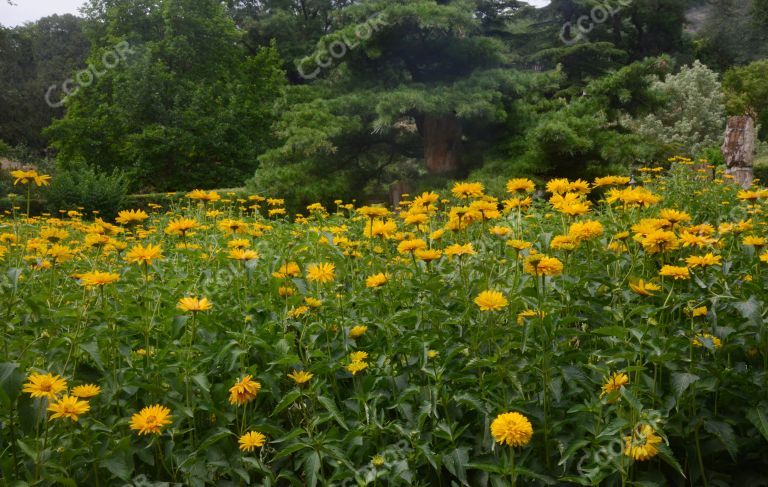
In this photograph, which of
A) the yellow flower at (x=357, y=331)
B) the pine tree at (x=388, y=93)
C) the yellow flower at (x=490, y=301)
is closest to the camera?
the yellow flower at (x=490, y=301)

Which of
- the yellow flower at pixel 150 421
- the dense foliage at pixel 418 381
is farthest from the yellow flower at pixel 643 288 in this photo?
the yellow flower at pixel 150 421

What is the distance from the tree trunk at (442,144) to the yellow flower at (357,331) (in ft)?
24.3

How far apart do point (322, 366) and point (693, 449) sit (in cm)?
100

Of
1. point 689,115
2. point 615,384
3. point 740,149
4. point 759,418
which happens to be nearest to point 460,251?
point 615,384

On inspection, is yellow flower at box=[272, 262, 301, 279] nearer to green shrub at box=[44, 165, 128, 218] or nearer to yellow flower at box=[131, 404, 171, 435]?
yellow flower at box=[131, 404, 171, 435]

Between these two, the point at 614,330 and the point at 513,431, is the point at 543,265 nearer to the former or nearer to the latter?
the point at 614,330

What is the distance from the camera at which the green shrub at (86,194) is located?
10.4 metres

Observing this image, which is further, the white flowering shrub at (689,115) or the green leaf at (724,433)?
the white flowering shrub at (689,115)

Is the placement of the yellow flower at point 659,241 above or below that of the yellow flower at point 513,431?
above

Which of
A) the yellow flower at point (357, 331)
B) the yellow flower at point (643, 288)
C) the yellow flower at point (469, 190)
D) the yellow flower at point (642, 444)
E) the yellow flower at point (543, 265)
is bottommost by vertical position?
the yellow flower at point (642, 444)

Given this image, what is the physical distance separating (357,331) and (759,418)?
1.03 m

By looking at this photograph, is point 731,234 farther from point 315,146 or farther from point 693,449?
point 315,146

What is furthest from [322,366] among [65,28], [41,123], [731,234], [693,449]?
[65,28]

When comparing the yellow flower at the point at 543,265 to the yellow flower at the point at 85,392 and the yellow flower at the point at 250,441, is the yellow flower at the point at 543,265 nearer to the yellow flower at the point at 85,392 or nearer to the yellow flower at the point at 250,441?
the yellow flower at the point at 250,441
